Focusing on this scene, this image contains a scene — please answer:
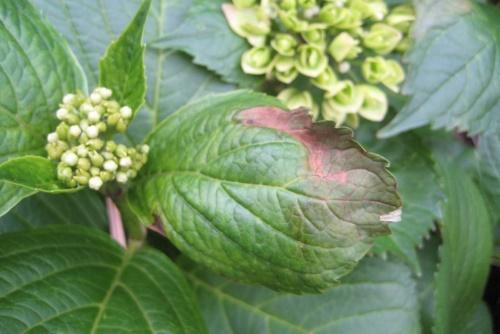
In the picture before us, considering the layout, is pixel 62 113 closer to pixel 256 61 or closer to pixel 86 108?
pixel 86 108

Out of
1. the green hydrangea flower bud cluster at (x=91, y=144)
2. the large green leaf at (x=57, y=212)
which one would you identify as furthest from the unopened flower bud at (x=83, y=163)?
the large green leaf at (x=57, y=212)

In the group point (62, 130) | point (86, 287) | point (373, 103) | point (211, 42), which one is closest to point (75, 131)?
point (62, 130)

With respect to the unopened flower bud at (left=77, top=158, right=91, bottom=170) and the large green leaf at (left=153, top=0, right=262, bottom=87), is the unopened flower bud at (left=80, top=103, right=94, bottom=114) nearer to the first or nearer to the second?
the unopened flower bud at (left=77, top=158, right=91, bottom=170)

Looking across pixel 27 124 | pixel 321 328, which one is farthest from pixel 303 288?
pixel 27 124

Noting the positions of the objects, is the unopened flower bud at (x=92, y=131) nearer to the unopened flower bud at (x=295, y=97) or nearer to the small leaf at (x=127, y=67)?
the small leaf at (x=127, y=67)

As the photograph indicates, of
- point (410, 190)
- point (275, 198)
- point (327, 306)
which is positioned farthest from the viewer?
point (410, 190)

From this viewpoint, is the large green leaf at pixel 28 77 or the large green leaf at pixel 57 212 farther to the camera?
the large green leaf at pixel 57 212

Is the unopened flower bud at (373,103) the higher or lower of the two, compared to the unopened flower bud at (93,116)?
lower

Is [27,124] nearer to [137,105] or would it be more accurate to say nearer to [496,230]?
[137,105]
